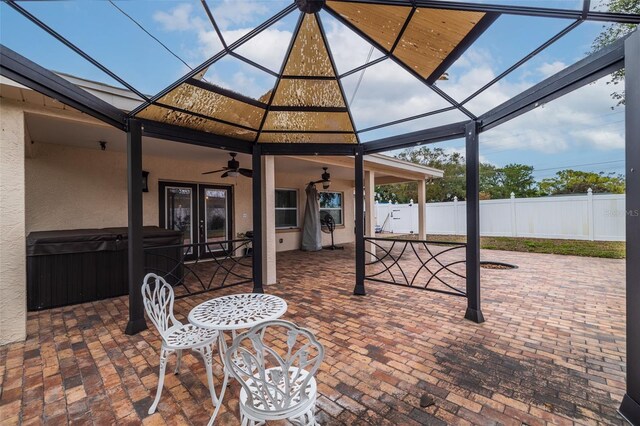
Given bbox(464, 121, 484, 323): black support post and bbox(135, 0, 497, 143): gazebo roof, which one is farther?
bbox(464, 121, 484, 323): black support post

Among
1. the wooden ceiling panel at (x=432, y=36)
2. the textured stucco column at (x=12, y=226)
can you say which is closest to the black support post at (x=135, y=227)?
the textured stucco column at (x=12, y=226)

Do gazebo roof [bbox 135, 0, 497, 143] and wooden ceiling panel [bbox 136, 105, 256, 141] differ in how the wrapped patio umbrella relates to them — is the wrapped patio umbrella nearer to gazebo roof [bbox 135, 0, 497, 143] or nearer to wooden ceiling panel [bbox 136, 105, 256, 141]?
gazebo roof [bbox 135, 0, 497, 143]

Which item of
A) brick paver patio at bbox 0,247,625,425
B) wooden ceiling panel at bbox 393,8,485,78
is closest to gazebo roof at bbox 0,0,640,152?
wooden ceiling panel at bbox 393,8,485,78

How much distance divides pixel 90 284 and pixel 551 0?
608cm

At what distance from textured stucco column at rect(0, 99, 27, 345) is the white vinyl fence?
12.6 meters

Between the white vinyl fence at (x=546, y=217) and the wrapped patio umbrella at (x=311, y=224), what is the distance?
6371 mm

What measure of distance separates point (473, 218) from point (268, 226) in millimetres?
3429

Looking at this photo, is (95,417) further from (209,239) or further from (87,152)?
(209,239)

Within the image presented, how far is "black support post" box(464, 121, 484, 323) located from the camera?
10.6 ft

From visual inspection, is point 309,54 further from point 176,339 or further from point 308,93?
point 176,339

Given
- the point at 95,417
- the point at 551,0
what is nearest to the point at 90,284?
the point at 95,417

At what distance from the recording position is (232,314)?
6.91 ft

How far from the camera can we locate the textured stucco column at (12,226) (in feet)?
9.39

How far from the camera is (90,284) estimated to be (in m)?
4.19
